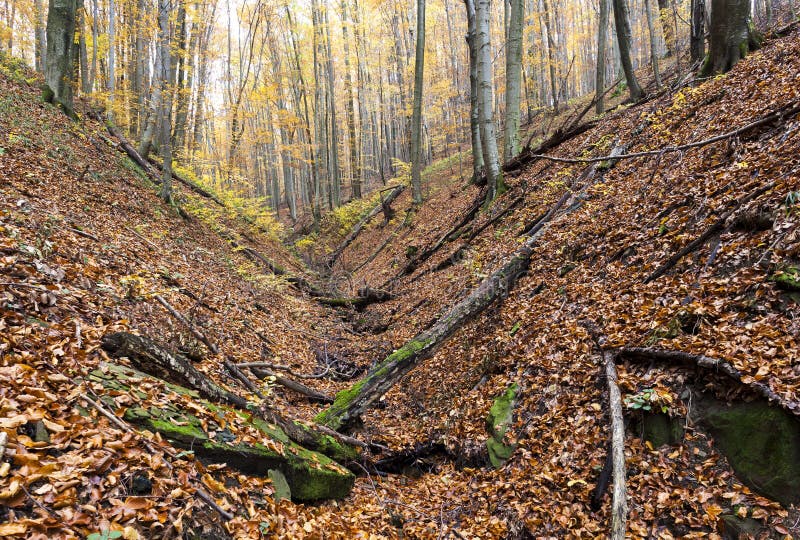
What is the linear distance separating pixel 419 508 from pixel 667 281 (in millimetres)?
3961

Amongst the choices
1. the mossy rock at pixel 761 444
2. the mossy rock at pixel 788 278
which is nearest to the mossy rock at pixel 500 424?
the mossy rock at pixel 761 444

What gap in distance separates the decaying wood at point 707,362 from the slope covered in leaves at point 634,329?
0.06m

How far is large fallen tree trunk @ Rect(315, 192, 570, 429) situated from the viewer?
6000 millimetres

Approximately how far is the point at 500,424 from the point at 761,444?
2.61 meters

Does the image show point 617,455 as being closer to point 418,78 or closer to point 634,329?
point 634,329

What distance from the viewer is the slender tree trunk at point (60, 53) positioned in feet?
33.9

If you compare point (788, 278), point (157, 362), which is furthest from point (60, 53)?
point (788, 278)

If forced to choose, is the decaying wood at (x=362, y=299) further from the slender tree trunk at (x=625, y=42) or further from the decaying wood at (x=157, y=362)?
the slender tree trunk at (x=625, y=42)

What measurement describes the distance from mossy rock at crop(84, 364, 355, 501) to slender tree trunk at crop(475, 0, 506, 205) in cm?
940

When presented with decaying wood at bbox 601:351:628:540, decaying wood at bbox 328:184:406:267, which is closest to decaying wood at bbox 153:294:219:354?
decaying wood at bbox 601:351:628:540

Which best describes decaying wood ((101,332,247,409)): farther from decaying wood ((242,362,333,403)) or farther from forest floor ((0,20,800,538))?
decaying wood ((242,362,333,403))

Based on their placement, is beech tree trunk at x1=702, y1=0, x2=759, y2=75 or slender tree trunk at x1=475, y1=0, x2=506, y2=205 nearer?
beech tree trunk at x1=702, y1=0, x2=759, y2=75

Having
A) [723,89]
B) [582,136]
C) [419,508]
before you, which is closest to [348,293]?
[582,136]

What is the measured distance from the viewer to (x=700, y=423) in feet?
11.0
